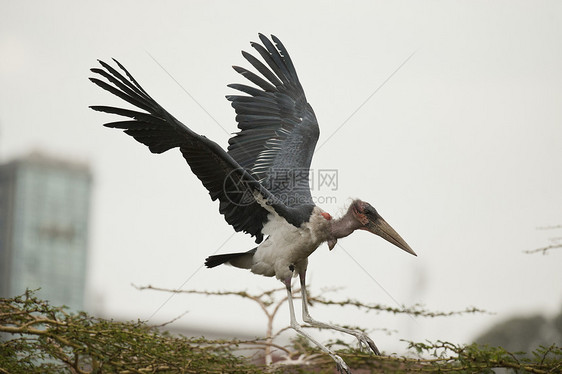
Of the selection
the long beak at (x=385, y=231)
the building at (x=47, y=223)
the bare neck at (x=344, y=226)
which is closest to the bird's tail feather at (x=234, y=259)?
the bare neck at (x=344, y=226)

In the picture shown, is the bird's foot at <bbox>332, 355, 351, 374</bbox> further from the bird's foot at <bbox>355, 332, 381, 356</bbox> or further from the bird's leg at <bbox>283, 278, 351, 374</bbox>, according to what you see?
the bird's foot at <bbox>355, 332, 381, 356</bbox>

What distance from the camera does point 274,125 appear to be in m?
6.81

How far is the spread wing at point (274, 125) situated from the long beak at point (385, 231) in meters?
0.69

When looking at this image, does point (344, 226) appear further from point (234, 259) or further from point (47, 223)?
point (47, 223)

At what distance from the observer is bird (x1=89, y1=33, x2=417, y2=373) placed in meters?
5.05

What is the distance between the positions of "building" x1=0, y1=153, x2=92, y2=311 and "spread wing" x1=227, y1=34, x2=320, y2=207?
19.5 m

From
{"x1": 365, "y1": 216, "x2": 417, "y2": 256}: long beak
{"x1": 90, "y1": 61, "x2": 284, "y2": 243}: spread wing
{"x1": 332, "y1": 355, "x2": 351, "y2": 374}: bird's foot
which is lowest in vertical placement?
{"x1": 332, "y1": 355, "x2": 351, "y2": 374}: bird's foot

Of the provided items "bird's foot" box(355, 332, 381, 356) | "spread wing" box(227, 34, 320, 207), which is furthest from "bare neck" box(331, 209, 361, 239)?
"bird's foot" box(355, 332, 381, 356)

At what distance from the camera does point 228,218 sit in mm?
5727

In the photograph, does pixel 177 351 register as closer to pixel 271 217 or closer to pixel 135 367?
pixel 135 367

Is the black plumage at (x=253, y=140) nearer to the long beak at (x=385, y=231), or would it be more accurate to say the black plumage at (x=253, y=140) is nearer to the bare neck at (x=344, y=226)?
the bare neck at (x=344, y=226)

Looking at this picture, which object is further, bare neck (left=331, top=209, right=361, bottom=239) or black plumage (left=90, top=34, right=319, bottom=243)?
bare neck (left=331, top=209, right=361, bottom=239)

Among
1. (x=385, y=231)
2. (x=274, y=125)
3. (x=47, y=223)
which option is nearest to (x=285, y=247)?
(x=385, y=231)

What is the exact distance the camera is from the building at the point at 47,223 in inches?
1041
